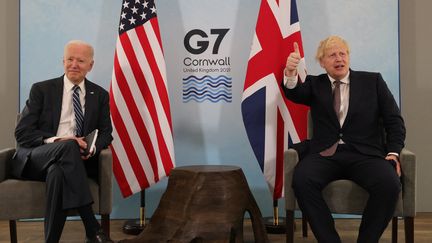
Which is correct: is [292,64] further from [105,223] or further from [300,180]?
[105,223]

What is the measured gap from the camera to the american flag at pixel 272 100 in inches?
133

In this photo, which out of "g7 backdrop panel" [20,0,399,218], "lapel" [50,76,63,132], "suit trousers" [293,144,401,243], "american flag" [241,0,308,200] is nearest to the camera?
"suit trousers" [293,144,401,243]

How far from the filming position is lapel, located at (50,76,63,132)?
3.03 metres

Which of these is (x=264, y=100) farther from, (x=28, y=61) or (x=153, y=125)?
(x=28, y=61)

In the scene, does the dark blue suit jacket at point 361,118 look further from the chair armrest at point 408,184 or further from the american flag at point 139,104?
the american flag at point 139,104

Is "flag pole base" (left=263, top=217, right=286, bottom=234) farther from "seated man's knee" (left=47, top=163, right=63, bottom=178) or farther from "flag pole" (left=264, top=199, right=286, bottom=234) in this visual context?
"seated man's knee" (left=47, top=163, right=63, bottom=178)

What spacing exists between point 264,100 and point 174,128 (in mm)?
866

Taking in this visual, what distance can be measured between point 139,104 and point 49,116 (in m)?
0.65

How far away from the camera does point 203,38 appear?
388 centimetres

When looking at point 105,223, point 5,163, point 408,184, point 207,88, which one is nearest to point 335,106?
point 408,184

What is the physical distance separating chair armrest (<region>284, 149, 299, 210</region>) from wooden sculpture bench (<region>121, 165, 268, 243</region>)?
31 cm

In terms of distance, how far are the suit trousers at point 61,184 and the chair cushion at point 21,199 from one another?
2.6 inches

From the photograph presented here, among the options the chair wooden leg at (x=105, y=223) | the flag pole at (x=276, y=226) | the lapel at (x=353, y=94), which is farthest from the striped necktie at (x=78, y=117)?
the lapel at (x=353, y=94)

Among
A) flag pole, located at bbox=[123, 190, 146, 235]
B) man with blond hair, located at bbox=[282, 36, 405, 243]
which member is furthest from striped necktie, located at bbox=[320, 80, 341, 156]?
flag pole, located at bbox=[123, 190, 146, 235]
